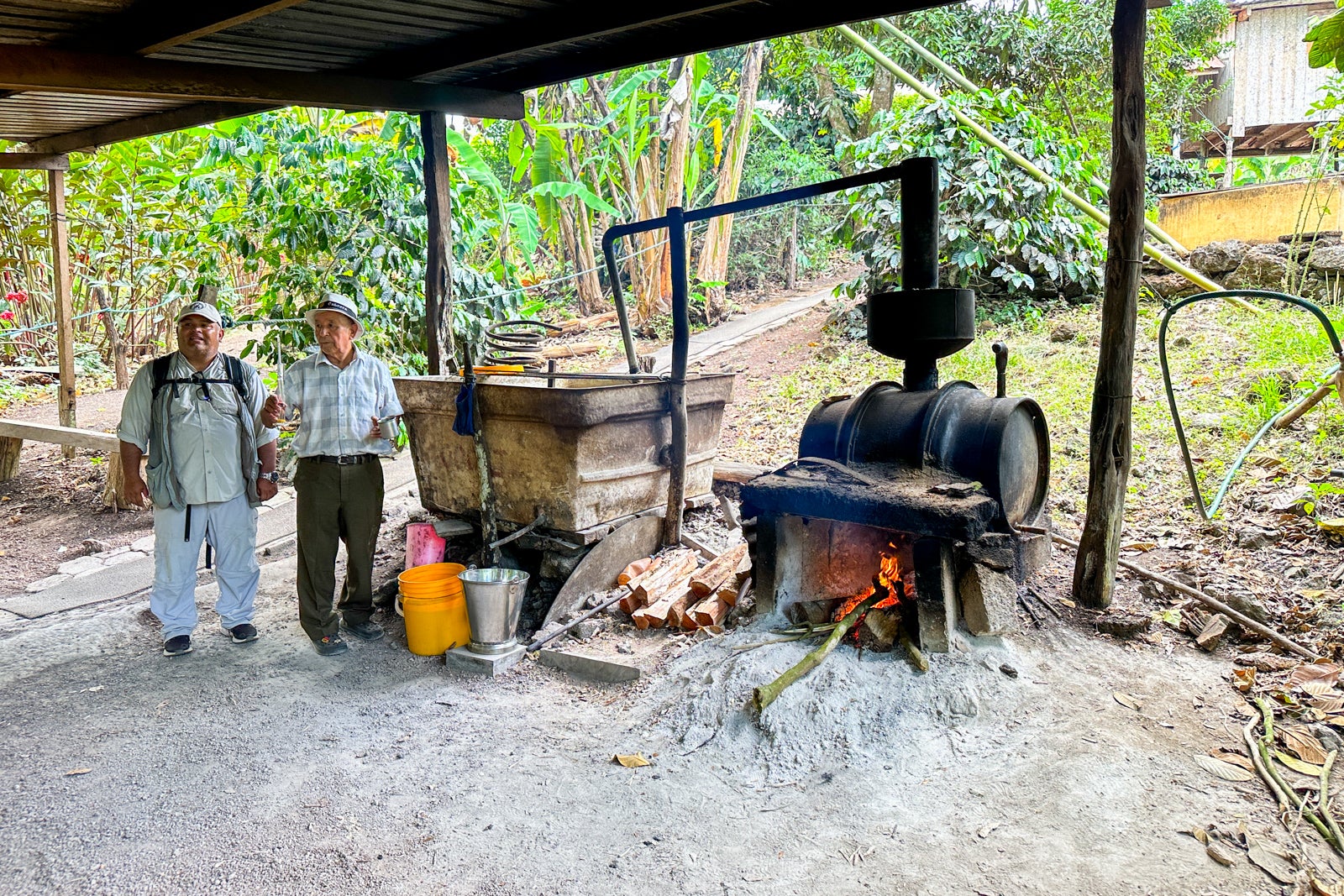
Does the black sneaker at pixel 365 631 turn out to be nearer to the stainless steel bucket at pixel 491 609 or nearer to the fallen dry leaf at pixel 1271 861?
the stainless steel bucket at pixel 491 609

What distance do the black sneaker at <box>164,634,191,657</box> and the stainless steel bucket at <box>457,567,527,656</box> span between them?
5.07ft

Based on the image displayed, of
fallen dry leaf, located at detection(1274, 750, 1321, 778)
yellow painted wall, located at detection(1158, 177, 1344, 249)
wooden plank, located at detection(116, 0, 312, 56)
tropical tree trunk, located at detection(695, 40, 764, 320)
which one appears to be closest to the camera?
fallen dry leaf, located at detection(1274, 750, 1321, 778)

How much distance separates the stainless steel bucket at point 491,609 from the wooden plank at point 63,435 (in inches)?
154

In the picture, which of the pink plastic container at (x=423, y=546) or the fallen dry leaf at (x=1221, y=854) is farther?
the pink plastic container at (x=423, y=546)

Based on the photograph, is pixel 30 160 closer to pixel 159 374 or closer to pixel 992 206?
pixel 159 374

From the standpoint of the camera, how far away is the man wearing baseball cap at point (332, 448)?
4523 mm

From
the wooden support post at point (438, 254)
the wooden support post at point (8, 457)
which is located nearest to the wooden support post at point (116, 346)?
the wooden support post at point (8, 457)

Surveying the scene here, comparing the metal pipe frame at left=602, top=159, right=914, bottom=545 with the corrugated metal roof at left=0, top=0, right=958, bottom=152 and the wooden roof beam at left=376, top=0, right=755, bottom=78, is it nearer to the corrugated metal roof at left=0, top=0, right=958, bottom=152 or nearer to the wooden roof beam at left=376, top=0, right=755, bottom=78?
Answer: the corrugated metal roof at left=0, top=0, right=958, bottom=152

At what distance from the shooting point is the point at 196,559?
4.65 m

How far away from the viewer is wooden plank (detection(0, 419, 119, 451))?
6.84 meters

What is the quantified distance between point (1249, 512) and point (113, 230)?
11.0m

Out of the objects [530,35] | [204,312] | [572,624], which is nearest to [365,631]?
[572,624]

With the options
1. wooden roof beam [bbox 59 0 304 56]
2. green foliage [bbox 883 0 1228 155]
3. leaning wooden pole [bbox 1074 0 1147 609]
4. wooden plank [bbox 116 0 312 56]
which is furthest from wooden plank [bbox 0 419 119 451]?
green foliage [bbox 883 0 1228 155]

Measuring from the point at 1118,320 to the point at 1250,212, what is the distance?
6.79 meters
